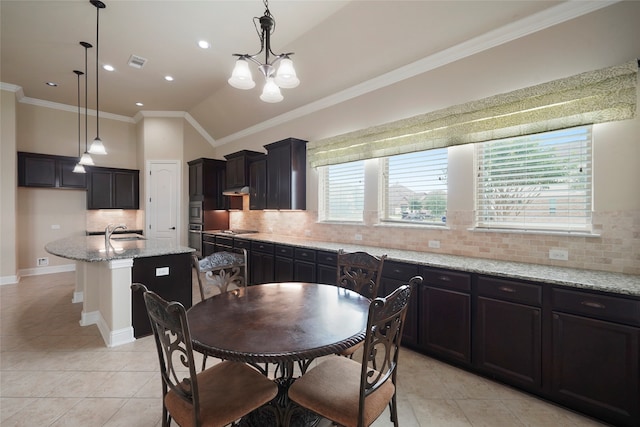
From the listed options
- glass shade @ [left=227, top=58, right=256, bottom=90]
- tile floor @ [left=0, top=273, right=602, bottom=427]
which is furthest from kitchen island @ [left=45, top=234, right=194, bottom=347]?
glass shade @ [left=227, top=58, right=256, bottom=90]

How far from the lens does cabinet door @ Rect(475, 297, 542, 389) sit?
2.04 m

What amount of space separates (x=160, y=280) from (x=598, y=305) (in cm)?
385

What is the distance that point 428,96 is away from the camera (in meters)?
3.15

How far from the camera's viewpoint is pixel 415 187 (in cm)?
339

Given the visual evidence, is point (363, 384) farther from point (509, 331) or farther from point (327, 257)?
point (327, 257)

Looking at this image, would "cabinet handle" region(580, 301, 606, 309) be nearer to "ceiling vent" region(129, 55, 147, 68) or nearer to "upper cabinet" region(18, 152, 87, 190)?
"ceiling vent" region(129, 55, 147, 68)

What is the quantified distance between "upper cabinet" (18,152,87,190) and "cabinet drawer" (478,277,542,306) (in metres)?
7.65

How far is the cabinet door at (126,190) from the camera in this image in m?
6.40

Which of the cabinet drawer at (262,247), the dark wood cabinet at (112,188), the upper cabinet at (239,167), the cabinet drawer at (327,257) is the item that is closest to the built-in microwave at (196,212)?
the upper cabinet at (239,167)

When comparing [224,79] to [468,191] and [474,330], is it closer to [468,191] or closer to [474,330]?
[468,191]

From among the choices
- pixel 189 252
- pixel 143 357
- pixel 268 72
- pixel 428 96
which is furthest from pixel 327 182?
pixel 143 357

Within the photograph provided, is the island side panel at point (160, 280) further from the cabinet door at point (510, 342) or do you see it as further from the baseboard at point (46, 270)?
the baseboard at point (46, 270)

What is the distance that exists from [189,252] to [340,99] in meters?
2.93

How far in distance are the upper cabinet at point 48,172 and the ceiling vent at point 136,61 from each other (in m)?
3.18
